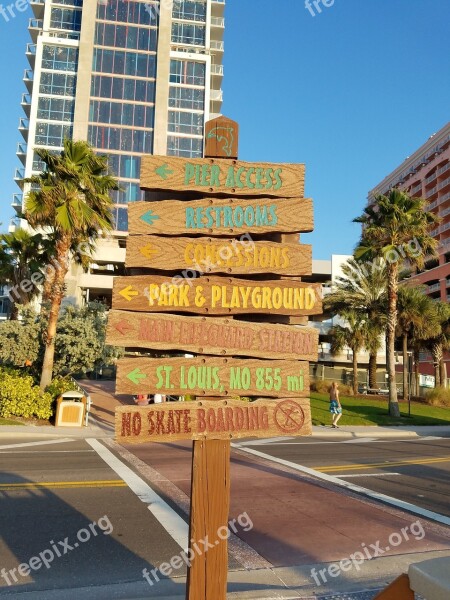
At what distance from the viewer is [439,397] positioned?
32.2 meters

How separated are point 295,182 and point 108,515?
5.60 metres

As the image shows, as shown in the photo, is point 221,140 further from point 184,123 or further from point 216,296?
point 184,123

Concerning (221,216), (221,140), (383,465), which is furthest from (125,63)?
(221,216)

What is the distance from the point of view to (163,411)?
367 centimetres

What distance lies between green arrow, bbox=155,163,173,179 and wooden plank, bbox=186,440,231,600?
2083 millimetres

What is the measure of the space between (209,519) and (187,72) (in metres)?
71.9

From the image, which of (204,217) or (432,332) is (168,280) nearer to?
(204,217)


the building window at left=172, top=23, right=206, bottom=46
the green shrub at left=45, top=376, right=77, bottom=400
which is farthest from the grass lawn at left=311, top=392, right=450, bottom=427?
the building window at left=172, top=23, right=206, bottom=46

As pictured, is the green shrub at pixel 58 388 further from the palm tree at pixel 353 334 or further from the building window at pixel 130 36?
the building window at pixel 130 36

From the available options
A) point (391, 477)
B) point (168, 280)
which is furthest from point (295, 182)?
point (391, 477)

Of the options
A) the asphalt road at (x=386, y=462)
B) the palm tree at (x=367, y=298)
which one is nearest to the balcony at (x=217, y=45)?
the palm tree at (x=367, y=298)

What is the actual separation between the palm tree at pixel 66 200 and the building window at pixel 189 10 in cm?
5930

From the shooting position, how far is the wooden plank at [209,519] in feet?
11.3
